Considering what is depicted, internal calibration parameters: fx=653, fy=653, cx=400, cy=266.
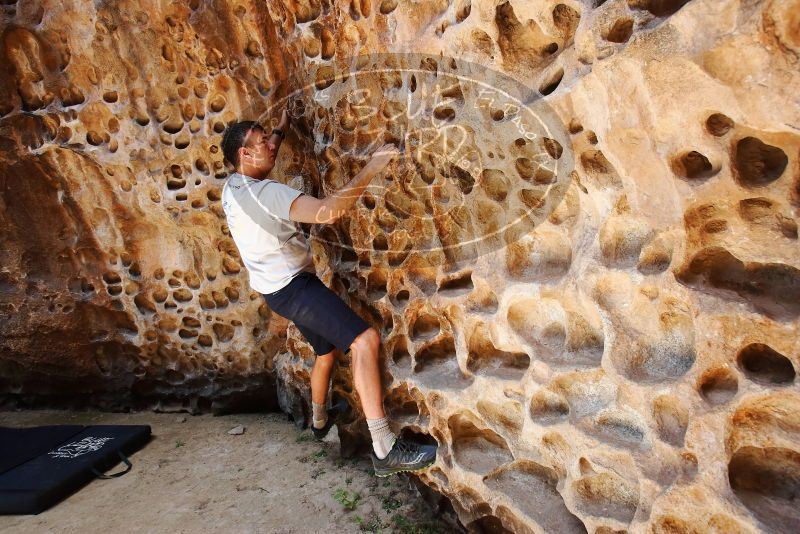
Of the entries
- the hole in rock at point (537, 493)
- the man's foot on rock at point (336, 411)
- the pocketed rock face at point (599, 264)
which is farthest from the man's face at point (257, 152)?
the hole in rock at point (537, 493)

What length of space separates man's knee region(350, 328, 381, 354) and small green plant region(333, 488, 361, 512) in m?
0.66

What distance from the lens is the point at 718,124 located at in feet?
4.75

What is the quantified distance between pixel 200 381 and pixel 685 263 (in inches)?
101

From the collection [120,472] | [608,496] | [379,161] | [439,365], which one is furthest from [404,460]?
[120,472]

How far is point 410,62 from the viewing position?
7.01 feet

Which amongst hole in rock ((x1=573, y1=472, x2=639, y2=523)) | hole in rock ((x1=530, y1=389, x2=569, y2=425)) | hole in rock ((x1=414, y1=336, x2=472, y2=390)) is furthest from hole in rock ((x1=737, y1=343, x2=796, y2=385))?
hole in rock ((x1=414, y1=336, x2=472, y2=390))

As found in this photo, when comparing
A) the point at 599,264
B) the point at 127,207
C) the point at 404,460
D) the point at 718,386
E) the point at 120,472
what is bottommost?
the point at 120,472

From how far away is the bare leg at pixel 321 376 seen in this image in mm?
2605

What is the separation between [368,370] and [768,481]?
1237mm

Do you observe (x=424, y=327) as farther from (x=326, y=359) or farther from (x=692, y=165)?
(x=692, y=165)

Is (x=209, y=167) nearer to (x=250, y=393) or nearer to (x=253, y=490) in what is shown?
(x=250, y=393)

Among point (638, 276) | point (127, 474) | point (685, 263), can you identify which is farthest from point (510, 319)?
point (127, 474)

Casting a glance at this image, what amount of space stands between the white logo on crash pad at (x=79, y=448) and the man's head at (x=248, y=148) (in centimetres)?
158

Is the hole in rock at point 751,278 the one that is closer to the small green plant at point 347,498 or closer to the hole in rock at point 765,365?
the hole in rock at point 765,365
